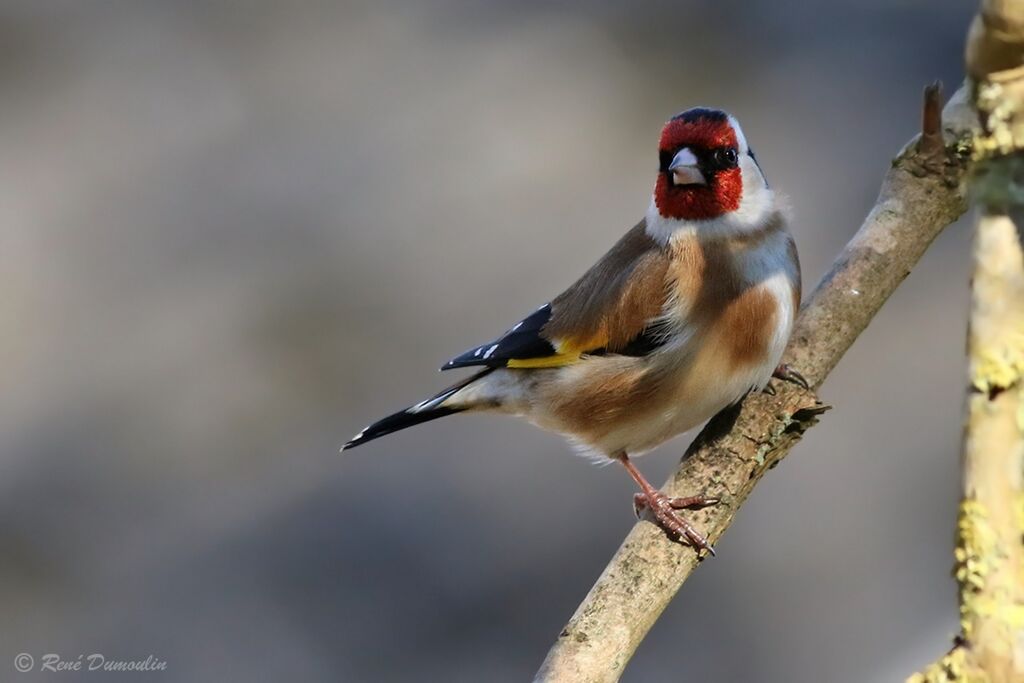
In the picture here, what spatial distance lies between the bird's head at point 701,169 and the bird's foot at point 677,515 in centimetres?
85

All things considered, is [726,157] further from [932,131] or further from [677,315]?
Result: [932,131]

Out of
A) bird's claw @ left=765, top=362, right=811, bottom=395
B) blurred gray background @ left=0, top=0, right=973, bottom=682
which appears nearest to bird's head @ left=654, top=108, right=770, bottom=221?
bird's claw @ left=765, top=362, right=811, bottom=395

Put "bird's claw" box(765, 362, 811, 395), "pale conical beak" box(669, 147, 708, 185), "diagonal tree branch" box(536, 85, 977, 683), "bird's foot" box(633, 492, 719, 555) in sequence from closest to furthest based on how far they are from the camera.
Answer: "diagonal tree branch" box(536, 85, 977, 683) → "bird's foot" box(633, 492, 719, 555) → "bird's claw" box(765, 362, 811, 395) → "pale conical beak" box(669, 147, 708, 185)

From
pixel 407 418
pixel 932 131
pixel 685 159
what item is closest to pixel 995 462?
pixel 932 131

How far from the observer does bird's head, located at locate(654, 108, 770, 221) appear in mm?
3277

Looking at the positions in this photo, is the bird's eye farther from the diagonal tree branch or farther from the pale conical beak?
the diagonal tree branch

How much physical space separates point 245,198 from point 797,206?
3.19 metres

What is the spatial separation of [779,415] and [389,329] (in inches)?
159


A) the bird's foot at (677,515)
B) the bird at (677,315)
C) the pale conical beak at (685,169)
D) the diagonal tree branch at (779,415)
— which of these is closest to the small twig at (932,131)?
the diagonal tree branch at (779,415)

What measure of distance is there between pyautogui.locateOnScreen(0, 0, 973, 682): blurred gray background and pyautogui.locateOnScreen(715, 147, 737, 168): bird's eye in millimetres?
2228

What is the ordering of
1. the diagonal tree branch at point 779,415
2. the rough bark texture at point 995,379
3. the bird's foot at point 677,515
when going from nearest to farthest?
1. the rough bark texture at point 995,379
2. the diagonal tree branch at point 779,415
3. the bird's foot at point 677,515

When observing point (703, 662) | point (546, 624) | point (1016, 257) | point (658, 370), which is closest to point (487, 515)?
point (546, 624)

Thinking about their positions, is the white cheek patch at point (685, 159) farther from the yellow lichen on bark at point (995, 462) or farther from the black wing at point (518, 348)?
the yellow lichen on bark at point (995, 462)

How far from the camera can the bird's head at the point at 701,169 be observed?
10.8 feet
